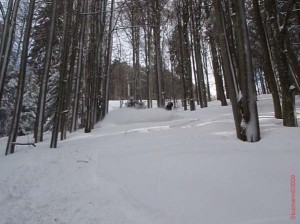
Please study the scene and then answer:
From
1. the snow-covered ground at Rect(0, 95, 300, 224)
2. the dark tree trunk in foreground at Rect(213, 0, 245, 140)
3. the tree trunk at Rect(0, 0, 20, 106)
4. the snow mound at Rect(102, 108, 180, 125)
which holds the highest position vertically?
the tree trunk at Rect(0, 0, 20, 106)

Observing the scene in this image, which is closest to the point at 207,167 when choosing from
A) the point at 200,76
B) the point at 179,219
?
the point at 179,219

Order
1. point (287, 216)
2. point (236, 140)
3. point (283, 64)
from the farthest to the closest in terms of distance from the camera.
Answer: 1. point (283, 64)
2. point (236, 140)
3. point (287, 216)

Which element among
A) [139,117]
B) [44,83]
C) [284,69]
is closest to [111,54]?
[139,117]

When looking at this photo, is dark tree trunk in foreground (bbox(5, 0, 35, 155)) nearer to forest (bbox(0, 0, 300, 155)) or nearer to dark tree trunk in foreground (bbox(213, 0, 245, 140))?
forest (bbox(0, 0, 300, 155))

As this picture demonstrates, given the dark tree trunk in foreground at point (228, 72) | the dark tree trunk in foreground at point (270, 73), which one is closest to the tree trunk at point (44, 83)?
the dark tree trunk in foreground at point (228, 72)

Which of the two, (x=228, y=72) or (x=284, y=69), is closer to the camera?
(x=228, y=72)

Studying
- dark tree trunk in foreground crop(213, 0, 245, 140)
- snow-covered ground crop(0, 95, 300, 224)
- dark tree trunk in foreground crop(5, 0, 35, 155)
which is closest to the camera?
snow-covered ground crop(0, 95, 300, 224)

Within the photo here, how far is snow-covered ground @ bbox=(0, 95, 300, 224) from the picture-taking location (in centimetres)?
314

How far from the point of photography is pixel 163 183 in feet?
12.4

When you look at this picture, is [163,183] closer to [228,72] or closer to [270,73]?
[228,72]

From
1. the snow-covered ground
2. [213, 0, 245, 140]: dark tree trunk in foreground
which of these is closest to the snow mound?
the snow-covered ground

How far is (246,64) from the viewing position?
521 centimetres

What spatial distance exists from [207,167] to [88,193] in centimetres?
176

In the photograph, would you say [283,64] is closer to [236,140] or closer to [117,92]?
[236,140]
